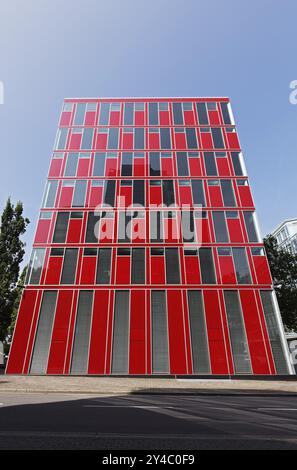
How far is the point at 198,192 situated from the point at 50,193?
14.4 meters

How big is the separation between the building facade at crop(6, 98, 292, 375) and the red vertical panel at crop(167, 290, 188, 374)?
0.08 m

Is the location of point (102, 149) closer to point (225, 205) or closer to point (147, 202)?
point (147, 202)

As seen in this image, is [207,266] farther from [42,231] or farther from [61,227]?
[42,231]

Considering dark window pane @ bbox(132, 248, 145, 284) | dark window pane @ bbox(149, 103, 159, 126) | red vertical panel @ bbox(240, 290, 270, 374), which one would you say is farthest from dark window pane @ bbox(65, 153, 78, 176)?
red vertical panel @ bbox(240, 290, 270, 374)

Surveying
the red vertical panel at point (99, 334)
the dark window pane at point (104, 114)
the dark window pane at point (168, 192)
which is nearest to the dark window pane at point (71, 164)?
the dark window pane at point (104, 114)

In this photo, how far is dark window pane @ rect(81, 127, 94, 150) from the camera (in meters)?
27.8

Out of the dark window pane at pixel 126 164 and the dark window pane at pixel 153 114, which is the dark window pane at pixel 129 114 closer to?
the dark window pane at pixel 153 114

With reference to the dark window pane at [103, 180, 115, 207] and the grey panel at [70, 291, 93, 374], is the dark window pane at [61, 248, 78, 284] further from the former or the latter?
the dark window pane at [103, 180, 115, 207]

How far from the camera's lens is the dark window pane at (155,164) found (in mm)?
26269

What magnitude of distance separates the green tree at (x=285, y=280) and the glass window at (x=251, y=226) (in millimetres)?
6787

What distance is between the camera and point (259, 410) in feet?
28.1

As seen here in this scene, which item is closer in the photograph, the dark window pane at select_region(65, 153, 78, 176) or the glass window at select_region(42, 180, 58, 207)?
the glass window at select_region(42, 180, 58, 207)

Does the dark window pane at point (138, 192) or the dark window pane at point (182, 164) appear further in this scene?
the dark window pane at point (182, 164)

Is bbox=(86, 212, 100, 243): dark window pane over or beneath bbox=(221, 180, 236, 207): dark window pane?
beneath
